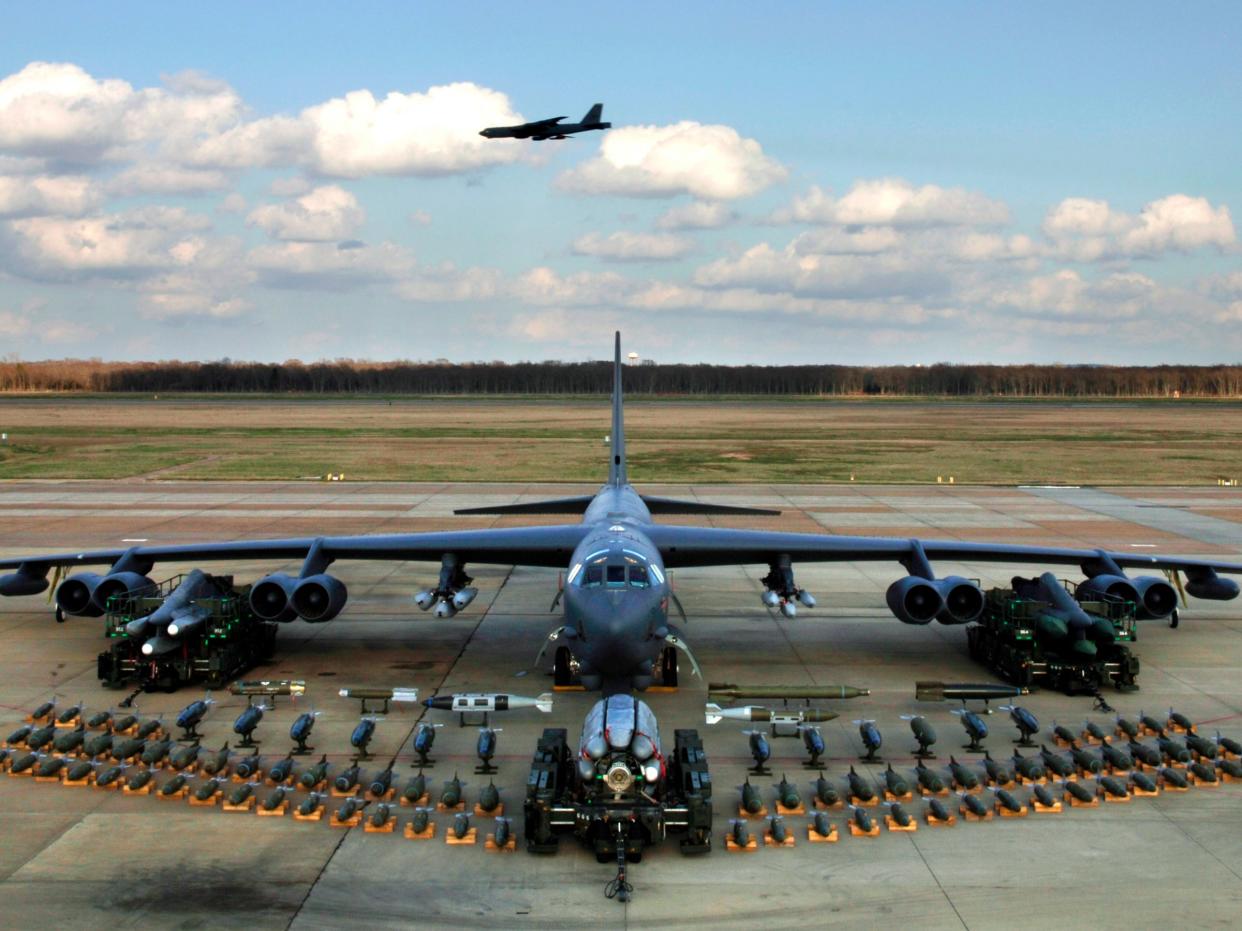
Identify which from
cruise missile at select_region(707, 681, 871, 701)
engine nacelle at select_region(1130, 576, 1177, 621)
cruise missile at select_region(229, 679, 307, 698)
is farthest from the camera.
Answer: engine nacelle at select_region(1130, 576, 1177, 621)

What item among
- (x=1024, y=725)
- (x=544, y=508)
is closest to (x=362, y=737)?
(x=1024, y=725)

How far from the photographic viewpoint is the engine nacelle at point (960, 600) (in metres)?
24.3

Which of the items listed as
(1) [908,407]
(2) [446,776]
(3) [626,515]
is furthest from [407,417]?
(2) [446,776]

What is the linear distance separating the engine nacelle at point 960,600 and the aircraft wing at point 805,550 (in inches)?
74.3

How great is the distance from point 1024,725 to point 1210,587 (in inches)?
439

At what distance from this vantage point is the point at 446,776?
18391mm

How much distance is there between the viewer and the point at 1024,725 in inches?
779

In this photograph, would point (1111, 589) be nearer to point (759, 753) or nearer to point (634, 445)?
point (759, 753)

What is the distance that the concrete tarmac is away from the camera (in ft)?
45.2

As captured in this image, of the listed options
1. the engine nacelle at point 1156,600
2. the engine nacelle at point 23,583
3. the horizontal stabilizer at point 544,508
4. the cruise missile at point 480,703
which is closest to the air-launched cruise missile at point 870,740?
the cruise missile at point 480,703

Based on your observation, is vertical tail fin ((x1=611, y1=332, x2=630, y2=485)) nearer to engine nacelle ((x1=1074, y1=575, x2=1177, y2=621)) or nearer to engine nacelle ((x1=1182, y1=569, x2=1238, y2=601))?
engine nacelle ((x1=1074, y1=575, x2=1177, y2=621))

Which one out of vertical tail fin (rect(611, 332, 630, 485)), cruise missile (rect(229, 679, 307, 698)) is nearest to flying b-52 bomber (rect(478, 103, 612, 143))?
vertical tail fin (rect(611, 332, 630, 485))

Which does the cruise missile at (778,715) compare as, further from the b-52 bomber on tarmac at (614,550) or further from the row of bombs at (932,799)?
the b-52 bomber on tarmac at (614,550)

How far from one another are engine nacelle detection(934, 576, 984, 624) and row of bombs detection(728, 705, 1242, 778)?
3.83m
